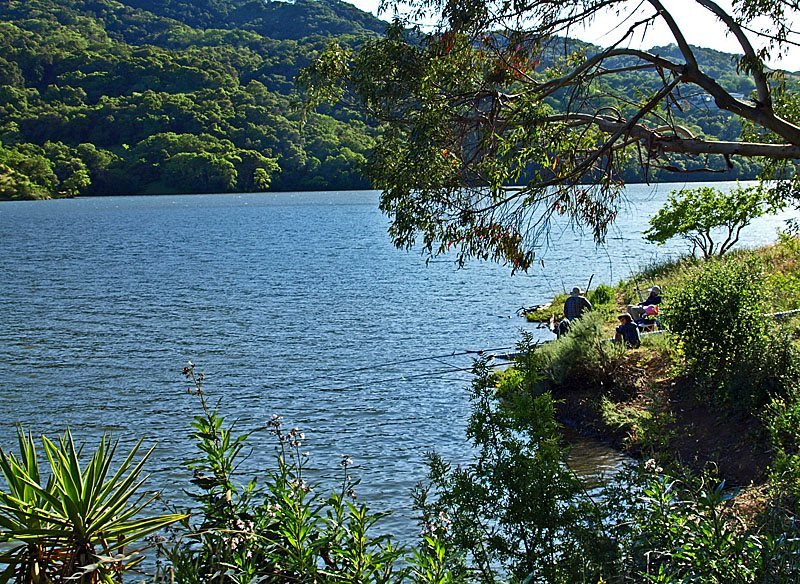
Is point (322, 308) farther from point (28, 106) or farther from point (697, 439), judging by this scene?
point (28, 106)

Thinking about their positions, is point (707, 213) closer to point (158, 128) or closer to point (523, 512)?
point (523, 512)

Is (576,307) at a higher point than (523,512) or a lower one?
lower

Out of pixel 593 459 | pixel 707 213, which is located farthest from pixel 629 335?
pixel 707 213

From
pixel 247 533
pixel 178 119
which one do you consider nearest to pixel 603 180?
pixel 247 533

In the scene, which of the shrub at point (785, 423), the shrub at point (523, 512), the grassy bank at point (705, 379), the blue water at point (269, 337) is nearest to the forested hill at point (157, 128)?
the blue water at point (269, 337)

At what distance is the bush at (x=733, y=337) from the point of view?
12156mm

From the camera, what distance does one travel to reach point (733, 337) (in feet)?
41.9

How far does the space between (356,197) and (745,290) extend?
411 feet

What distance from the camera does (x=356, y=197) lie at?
13675 centimetres

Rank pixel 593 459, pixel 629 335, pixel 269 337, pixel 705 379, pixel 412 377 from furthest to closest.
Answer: pixel 269 337 → pixel 412 377 → pixel 629 335 → pixel 705 379 → pixel 593 459

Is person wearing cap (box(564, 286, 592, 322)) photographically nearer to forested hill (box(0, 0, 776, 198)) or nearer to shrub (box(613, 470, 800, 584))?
shrub (box(613, 470, 800, 584))

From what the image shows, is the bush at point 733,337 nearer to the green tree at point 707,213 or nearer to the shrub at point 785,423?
the shrub at point 785,423

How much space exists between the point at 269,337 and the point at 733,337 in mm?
15793

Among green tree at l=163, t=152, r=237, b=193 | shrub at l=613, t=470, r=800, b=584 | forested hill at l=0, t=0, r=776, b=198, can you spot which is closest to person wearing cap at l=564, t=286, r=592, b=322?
shrub at l=613, t=470, r=800, b=584
